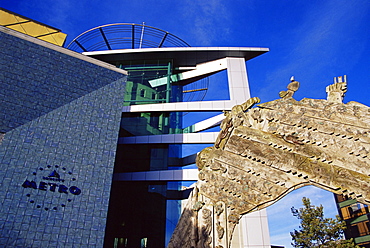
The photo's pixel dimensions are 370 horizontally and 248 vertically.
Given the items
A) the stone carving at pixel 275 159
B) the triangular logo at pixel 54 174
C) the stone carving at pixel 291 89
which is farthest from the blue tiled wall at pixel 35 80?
the stone carving at pixel 291 89

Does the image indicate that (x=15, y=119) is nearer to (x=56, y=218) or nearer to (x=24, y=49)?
(x=24, y=49)

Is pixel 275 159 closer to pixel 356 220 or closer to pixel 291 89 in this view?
pixel 291 89

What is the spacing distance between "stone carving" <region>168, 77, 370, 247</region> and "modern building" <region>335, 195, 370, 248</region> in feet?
95.6

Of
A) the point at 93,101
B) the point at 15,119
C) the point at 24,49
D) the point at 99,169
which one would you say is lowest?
the point at 99,169

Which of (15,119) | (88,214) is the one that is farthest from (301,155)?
(15,119)

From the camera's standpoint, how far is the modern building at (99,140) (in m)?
13.3

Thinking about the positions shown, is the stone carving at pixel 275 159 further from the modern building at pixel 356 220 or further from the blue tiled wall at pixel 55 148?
the modern building at pixel 356 220

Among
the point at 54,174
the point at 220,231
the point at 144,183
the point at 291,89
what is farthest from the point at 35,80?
the point at 291,89

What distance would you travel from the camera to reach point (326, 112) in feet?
23.1

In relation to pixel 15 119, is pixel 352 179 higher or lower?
lower

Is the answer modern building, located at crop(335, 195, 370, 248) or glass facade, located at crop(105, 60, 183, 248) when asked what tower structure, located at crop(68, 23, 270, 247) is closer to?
glass facade, located at crop(105, 60, 183, 248)

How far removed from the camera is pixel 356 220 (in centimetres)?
3422

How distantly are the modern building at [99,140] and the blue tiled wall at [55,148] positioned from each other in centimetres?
5

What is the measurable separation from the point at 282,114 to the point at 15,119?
45.1 feet
